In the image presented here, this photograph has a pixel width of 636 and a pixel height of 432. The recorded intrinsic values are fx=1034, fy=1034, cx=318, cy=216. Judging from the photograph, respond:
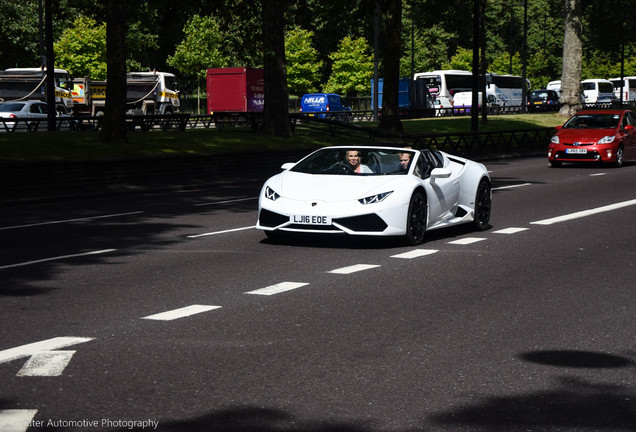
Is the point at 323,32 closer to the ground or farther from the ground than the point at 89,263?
farther from the ground

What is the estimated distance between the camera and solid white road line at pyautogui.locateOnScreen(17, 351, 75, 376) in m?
5.98

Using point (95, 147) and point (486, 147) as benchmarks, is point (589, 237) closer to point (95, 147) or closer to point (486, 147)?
point (95, 147)

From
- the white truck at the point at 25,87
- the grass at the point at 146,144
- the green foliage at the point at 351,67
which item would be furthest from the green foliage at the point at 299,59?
the grass at the point at 146,144

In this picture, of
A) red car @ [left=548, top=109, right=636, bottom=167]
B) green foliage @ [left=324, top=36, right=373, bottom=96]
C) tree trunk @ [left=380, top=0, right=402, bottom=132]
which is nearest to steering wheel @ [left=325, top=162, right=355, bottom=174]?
red car @ [left=548, top=109, right=636, bottom=167]

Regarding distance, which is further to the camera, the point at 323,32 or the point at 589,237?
the point at 323,32

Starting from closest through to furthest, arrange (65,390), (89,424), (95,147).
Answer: (89,424), (65,390), (95,147)

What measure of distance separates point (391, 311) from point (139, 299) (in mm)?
2112

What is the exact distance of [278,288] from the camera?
29.9ft

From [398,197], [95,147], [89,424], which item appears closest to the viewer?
[89,424]

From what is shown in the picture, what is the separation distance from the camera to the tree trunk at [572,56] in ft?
162

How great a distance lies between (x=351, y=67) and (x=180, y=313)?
77143 millimetres

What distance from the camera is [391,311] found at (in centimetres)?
803

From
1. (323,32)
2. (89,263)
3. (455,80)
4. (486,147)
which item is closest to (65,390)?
(89,263)

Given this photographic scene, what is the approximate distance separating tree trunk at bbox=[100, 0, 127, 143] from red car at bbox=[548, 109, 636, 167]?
1142 cm
